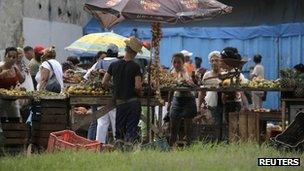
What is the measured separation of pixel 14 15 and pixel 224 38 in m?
6.46

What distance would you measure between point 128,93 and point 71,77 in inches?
172

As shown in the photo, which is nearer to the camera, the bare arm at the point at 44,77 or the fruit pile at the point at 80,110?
the bare arm at the point at 44,77

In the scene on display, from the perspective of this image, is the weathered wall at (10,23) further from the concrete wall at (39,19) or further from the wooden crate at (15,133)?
the wooden crate at (15,133)

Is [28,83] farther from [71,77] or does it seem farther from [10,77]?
[71,77]

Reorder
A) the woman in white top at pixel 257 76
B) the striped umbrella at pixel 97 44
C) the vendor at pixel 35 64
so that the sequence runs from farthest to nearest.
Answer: the striped umbrella at pixel 97 44 < the woman in white top at pixel 257 76 < the vendor at pixel 35 64

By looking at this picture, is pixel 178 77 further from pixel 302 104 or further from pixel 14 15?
pixel 14 15

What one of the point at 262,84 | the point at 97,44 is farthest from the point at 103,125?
the point at 97,44

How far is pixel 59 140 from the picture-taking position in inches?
443

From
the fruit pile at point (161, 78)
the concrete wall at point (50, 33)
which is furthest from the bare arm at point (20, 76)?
the concrete wall at point (50, 33)

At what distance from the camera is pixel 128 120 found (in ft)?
39.3

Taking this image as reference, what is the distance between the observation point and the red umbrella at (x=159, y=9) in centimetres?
1298

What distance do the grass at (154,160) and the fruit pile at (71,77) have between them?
5.54m

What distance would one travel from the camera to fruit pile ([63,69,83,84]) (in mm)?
15919

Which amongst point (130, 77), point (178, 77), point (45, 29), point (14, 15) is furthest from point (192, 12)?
point (45, 29)
